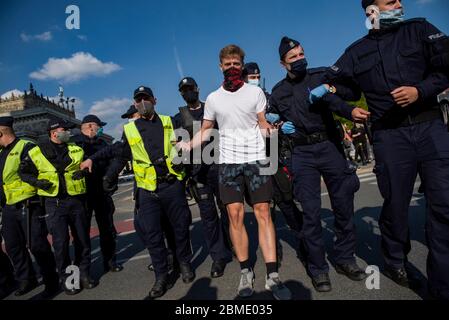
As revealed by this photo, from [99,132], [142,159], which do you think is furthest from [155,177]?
[99,132]

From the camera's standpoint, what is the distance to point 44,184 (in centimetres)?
375

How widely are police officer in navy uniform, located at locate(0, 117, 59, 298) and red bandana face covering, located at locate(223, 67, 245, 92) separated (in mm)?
2751

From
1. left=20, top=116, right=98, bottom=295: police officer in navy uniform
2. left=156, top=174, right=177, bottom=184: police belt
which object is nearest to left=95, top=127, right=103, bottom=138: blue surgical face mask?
left=20, top=116, right=98, bottom=295: police officer in navy uniform

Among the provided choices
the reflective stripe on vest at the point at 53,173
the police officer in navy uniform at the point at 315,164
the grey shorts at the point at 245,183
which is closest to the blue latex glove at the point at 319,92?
the police officer in navy uniform at the point at 315,164

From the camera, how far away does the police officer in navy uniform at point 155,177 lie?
11.4 feet

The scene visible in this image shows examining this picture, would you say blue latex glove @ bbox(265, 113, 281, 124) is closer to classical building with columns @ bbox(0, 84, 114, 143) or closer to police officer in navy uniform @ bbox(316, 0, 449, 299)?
police officer in navy uniform @ bbox(316, 0, 449, 299)

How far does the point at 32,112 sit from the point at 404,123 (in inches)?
3644

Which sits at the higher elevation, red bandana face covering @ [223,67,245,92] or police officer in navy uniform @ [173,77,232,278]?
red bandana face covering @ [223,67,245,92]

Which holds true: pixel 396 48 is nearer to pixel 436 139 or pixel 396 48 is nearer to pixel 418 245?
A: pixel 436 139

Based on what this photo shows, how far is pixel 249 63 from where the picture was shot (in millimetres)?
4043

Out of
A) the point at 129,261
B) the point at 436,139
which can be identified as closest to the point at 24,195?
the point at 129,261

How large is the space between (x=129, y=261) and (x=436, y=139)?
4.17m

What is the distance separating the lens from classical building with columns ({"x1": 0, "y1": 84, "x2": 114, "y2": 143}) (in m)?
79.4

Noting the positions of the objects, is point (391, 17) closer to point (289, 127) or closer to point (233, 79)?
point (289, 127)
